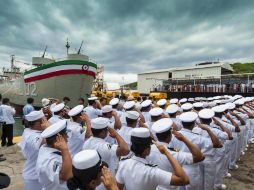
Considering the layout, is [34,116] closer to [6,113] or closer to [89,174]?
[89,174]

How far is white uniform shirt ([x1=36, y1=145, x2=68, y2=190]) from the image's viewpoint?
2.77 meters

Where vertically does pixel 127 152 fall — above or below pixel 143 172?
below

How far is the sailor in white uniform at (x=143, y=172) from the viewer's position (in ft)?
8.15

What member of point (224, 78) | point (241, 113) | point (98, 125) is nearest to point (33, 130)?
point (98, 125)

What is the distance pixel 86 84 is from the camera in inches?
852

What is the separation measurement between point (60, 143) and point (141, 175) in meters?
0.92

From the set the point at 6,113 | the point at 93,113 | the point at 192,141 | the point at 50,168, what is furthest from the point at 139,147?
the point at 6,113

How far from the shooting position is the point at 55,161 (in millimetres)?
2812

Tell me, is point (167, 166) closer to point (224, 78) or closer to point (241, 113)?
point (241, 113)

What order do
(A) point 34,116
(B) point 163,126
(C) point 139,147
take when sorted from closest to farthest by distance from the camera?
1. (C) point 139,147
2. (B) point 163,126
3. (A) point 34,116

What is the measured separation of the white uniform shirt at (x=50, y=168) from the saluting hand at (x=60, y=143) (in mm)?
98

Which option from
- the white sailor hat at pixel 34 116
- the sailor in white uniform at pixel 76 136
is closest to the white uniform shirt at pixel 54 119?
the sailor in white uniform at pixel 76 136

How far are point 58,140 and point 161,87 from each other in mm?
26021

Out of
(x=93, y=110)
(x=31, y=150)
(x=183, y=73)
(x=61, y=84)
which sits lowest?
(x=31, y=150)
